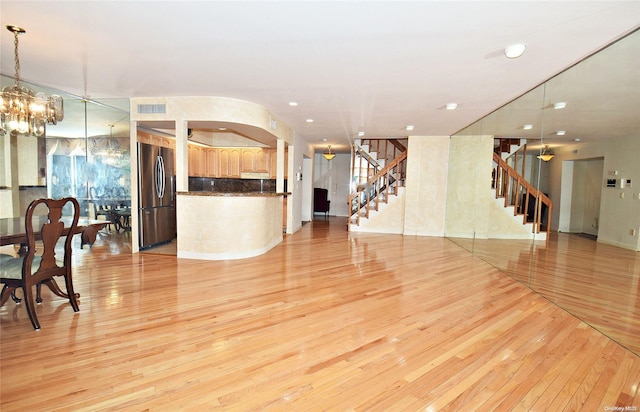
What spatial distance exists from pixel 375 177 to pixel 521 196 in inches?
141

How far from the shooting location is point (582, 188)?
4059 millimetres

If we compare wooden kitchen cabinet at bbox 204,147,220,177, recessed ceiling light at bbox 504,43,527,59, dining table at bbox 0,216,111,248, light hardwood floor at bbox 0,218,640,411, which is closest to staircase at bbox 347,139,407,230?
wooden kitchen cabinet at bbox 204,147,220,177

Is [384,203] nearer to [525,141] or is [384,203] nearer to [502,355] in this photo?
[525,141]

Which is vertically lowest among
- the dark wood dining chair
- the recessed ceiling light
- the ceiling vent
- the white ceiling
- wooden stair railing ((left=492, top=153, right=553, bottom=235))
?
the dark wood dining chair

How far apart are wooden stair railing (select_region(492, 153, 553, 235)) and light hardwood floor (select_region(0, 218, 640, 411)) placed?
1.05 metres

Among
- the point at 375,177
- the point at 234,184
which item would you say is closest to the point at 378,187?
the point at 375,177

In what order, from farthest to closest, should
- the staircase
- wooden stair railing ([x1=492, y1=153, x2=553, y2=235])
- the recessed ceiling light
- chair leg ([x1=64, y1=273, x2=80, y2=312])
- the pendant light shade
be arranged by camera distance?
the staircase
wooden stair railing ([x1=492, y1=153, x2=553, y2=235])
the pendant light shade
chair leg ([x1=64, y1=273, x2=80, y2=312])
the recessed ceiling light

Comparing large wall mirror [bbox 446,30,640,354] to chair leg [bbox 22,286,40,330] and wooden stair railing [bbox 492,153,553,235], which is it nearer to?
wooden stair railing [bbox 492,153,553,235]

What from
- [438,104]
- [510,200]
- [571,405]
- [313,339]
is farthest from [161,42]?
[510,200]

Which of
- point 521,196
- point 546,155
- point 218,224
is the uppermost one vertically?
point 546,155

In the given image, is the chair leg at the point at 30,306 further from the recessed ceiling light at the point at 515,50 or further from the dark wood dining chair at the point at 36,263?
the recessed ceiling light at the point at 515,50

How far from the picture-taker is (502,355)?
2174 millimetres

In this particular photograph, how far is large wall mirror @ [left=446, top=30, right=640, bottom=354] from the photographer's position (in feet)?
9.17

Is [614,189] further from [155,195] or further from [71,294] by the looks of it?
[155,195]
